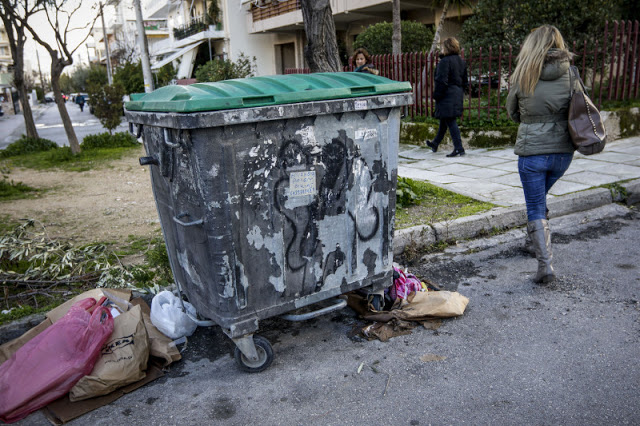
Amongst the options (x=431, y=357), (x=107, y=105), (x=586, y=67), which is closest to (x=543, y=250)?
(x=431, y=357)

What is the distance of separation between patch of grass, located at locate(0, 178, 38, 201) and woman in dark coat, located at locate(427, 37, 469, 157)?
6.48m

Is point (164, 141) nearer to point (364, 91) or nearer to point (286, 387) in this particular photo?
point (364, 91)

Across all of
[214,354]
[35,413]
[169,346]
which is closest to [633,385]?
[214,354]

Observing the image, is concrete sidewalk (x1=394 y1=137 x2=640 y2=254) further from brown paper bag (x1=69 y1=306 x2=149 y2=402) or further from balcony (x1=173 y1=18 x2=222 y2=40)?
balcony (x1=173 y1=18 x2=222 y2=40)

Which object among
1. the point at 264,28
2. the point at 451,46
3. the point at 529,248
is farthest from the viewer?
the point at 264,28

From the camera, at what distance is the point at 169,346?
3.06 meters

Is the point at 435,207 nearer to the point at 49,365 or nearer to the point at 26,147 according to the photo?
the point at 49,365

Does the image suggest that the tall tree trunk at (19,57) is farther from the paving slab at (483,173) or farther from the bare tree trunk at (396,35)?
the paving slab at (483,173)

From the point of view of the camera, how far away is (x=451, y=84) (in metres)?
8.25

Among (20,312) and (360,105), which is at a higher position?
(360,105)

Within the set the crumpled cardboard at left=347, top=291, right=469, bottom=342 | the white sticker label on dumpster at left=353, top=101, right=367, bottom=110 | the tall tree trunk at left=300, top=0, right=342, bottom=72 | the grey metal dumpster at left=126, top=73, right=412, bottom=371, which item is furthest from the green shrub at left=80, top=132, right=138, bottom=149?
the white sticker label on dumpster at left=353, top=101, right=367, bottom=110

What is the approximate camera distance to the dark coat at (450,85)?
26.6ft

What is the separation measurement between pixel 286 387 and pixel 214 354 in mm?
610

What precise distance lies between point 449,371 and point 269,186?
140cm
